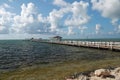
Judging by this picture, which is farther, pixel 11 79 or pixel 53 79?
pixel 11 79

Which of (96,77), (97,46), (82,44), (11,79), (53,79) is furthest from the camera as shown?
(82,44)

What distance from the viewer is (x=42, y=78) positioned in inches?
510

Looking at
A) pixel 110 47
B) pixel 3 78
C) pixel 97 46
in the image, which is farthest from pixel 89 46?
pixel 3 78

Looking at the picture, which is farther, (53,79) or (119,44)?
(119,44)

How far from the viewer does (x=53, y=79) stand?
40.5 ft

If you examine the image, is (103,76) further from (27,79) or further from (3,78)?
(3,78)

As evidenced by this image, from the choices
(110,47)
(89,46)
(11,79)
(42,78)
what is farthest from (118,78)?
(89,46)

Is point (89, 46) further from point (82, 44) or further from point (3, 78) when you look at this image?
point (3, 78)

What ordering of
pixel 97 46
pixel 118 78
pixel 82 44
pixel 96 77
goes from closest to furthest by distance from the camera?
pixel 118 78 < pixel 96 77 < pixel 97 46 < pixel 82 44

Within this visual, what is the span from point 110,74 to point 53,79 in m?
3.65

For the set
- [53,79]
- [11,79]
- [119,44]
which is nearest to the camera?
[53,79]

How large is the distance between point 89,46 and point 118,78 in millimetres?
41280

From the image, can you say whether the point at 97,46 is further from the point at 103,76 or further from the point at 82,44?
the point at 103,76

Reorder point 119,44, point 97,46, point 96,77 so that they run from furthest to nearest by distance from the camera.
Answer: point 97,46 → point 119,44 → point 96,77
